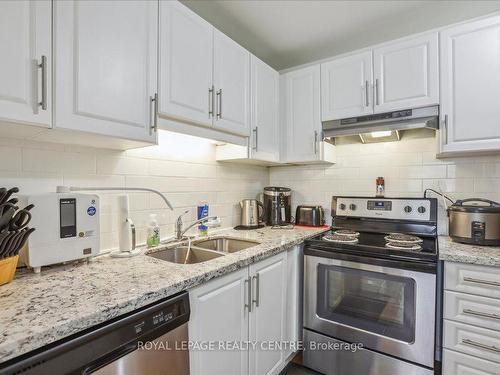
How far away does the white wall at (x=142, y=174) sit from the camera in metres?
1.16

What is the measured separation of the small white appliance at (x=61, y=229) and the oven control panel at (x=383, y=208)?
175 cm

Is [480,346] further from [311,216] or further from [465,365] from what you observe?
[311,216]

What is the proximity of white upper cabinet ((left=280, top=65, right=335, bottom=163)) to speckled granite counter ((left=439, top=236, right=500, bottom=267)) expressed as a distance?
3.38ft

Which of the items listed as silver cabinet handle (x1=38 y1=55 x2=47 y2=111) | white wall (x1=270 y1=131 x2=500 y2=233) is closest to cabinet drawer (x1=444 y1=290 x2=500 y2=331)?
white wall (x1=270 y1=131 x2=500 y2=233)

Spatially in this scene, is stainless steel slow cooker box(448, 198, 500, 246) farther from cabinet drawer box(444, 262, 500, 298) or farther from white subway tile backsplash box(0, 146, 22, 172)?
white subway tile backsplash box(0, 146, 22, 172)

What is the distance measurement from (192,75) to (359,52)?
1281 millimetres

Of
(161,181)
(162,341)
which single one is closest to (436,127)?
(161,181)

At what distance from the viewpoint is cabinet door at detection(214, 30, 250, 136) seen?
1.64 metres

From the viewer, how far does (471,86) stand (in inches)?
64.9

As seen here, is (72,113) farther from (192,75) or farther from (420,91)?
(420,91)

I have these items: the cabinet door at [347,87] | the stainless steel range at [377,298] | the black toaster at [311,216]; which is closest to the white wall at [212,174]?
the black toaster at [311,216]

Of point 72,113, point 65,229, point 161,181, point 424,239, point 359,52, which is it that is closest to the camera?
point 72,113

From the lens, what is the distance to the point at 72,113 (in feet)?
3.28

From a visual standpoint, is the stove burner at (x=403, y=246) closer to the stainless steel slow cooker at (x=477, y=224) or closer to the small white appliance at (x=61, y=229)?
the stainless steel slow cooker at (x=477, y=224)
